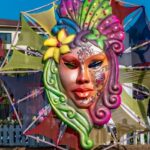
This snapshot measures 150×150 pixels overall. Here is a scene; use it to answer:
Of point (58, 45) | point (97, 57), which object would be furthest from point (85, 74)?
point (58, 45)

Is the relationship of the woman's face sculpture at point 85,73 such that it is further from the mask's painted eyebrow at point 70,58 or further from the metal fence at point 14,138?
the metal fence at point 14,138

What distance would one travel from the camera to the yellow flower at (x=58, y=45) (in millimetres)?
10586

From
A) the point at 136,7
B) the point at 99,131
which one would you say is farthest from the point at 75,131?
the point at 136,7

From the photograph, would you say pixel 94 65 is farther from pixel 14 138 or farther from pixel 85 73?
pixel 14 138

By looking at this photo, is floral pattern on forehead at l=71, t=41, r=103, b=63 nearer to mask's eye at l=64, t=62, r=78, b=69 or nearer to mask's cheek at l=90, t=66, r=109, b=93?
A: mask's eye at l=64, t=62, r=78, b=69

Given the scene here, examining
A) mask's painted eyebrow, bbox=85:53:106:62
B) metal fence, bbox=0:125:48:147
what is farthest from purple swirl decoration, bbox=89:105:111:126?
metal fence, bbox=0:125:48:147

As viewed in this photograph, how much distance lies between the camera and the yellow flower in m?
10.6

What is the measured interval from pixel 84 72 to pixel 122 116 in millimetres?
1143

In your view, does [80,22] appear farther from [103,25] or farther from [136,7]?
[136,7]

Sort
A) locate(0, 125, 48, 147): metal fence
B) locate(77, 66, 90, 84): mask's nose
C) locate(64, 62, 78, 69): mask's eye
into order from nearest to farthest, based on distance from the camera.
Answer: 1. locate(77, 66, 90, 84): mask's nose
2. locate(64, 62, 78, 69): mask's eye
3. locate(0, 125, 48, 147): metal fence

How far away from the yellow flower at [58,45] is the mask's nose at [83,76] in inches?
18.9

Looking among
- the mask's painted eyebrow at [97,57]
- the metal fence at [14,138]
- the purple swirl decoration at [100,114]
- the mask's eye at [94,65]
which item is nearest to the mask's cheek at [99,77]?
the mask's eye at [94,65]

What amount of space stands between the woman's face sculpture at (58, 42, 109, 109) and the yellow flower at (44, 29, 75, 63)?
14cm

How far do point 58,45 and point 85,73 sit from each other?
783 millimetres
